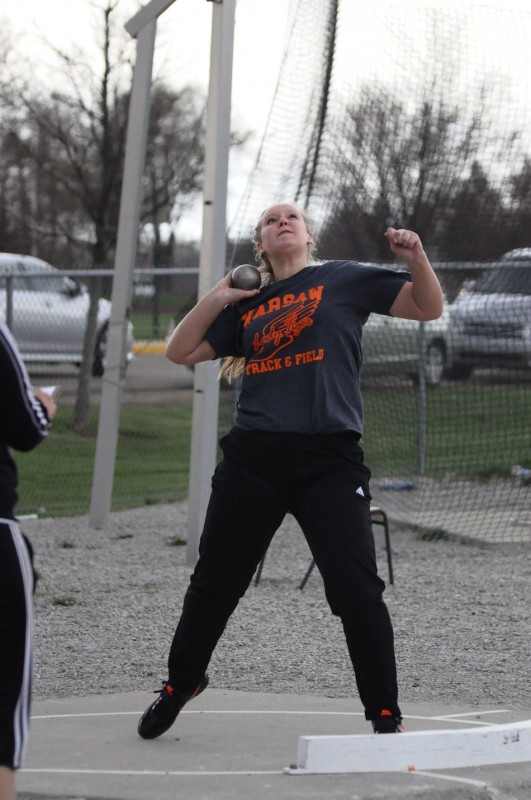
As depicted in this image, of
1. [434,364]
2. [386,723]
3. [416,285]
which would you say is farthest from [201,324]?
[434,364]

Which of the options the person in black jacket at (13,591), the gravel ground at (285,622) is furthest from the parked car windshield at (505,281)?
the person in black jacket at (13,591)

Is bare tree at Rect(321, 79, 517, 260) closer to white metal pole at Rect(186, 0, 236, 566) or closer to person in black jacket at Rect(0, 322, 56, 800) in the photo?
white metal pole at Rect(186, 0, 236, 566)

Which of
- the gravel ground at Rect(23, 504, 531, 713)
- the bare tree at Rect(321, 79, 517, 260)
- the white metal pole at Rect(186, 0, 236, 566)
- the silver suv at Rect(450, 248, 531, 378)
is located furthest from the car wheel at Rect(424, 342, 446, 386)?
the white metal pole at Rect(186, 0, 236, 566)

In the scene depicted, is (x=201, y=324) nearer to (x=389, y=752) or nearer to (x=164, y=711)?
(x=164, y=711)

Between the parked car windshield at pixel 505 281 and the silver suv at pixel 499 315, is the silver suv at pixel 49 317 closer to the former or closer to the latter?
the silver suv at pixel 499 315

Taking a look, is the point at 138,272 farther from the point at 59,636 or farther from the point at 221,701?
the point at 221,701

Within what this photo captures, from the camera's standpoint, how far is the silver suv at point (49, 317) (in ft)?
43.1

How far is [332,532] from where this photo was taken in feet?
14.1

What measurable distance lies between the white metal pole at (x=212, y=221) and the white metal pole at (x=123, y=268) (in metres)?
1.28

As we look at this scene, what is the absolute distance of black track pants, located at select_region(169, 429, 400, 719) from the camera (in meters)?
4.26

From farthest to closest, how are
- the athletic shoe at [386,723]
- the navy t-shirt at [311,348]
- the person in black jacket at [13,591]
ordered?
1. the navy t-shirt at [311,348]
2. the athletic shoe at [386,723]
3. the person in black jacket at [13,591]

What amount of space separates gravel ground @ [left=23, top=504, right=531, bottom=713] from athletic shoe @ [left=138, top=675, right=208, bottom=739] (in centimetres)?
104

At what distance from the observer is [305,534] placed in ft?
14.6

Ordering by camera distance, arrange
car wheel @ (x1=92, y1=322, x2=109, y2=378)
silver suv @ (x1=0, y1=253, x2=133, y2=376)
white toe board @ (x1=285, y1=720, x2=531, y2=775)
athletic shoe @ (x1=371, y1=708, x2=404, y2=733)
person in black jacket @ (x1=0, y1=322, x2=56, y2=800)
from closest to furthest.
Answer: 1. person in black jacket @ (x1=0, y1=322, x2=56, y2=800)
2. white toe board @ (x1=285, y1=720, x2=531, y2=775)
3. athletic shoe @ (x1=371, y1=708, x2=404, y2=733)
4. silver suv @ (x1=0, y1=253, x2=133, y2=376)
5. car wheel @ (x1=92, y1=322, x2=109, y2=378)
